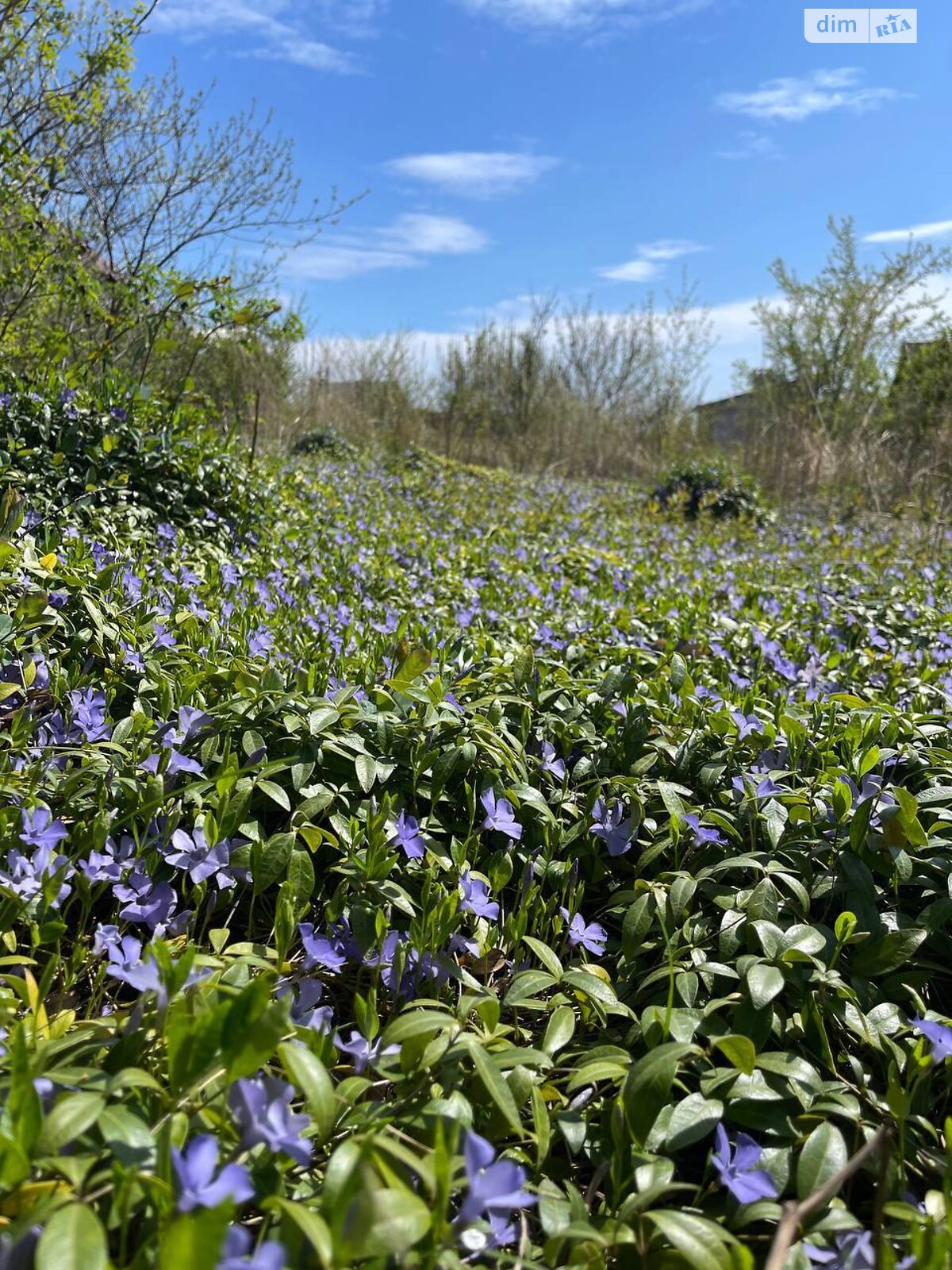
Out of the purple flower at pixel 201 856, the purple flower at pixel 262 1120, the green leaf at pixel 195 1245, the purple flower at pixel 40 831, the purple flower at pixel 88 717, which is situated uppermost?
the purple flower at pixel 88 717

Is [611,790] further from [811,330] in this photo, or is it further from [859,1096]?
[811,330]

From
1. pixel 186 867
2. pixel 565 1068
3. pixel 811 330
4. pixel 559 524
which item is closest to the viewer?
pixel 565 1068

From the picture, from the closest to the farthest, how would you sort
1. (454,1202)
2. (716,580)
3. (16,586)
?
(454,1202) → (16,586) → (716,580)

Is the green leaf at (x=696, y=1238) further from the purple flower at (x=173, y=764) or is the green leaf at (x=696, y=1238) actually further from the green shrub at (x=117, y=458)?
the green shrub at (x=117, y=458)

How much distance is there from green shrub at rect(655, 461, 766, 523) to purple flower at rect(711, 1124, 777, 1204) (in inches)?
346

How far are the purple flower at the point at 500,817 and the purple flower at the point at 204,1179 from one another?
916mm

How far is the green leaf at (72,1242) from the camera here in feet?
2.24

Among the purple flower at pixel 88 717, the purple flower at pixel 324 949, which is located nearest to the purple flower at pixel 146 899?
the purple flower at pixel 324 949

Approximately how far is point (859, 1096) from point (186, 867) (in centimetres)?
112

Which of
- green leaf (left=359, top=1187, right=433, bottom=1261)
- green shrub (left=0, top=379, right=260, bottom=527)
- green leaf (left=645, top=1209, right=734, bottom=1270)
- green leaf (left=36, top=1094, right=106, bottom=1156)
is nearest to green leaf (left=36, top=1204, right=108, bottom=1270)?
green leaf (left=36, top=1094, right=106, bottom=1156)

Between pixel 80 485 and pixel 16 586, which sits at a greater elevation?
pixel 80 485

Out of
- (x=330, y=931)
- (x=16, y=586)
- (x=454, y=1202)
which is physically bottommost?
(x=454, y=1202)

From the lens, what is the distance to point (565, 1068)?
1.24m

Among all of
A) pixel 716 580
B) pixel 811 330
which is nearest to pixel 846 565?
pixel 716 580
